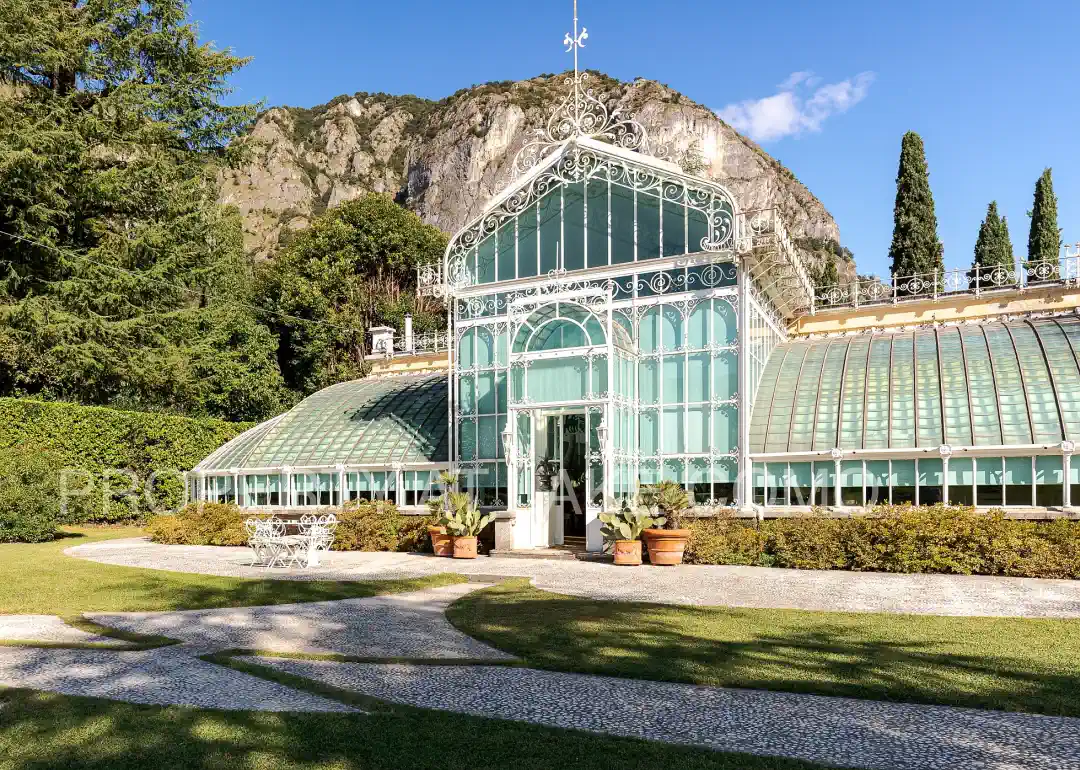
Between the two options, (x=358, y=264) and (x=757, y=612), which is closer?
(x=757, y=612)

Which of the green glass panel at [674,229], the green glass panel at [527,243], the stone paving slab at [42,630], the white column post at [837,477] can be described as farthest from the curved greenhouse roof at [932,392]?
the stone paving slab at [42,630]

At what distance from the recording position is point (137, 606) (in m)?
10.9

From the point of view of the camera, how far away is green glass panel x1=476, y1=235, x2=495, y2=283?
822 inches

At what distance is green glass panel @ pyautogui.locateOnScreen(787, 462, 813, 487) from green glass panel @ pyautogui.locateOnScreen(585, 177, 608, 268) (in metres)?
6.58

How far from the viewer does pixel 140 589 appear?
40.7 feet

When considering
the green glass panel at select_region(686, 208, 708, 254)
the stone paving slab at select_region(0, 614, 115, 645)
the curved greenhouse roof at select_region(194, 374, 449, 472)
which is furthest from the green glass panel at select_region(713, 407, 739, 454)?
the stone paving slab at select_region(0, 614, 115, 645)

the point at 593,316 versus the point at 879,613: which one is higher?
the point at 593,316

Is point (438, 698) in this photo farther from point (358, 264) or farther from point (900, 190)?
point (358, 264)

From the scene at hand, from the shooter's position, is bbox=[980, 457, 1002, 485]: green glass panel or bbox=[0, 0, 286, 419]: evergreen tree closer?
bbox=[980, 457, 1002, 485]: green glass panel

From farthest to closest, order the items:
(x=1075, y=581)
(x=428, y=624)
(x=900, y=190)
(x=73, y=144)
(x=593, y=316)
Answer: (x=900, y=190) < (x=73, y=144) < (x=593, y=316) < (x=1075, y=581) < (x=428, y=624)

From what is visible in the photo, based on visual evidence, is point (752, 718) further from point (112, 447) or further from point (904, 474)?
point (112, 447)

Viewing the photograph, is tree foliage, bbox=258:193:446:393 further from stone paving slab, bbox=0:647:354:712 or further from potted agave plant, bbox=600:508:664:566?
stone paving slab, bbox=0:647:354:712

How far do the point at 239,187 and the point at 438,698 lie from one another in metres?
110

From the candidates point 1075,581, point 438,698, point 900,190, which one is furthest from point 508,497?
point 900,190
